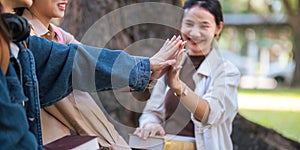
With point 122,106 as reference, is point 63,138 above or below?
above

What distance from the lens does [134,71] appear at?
1830 mm

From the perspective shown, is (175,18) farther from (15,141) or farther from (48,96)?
(15,141)

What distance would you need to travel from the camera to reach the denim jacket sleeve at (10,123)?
143cm

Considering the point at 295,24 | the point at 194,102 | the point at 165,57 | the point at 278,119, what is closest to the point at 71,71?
the point at 165,57

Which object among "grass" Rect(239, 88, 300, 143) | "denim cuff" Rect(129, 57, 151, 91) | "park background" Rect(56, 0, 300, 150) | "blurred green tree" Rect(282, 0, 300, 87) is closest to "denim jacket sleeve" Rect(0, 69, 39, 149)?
"denim cuff" Rect(129, 57, 151, 91)

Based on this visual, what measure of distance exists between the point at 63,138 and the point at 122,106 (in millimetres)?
1583

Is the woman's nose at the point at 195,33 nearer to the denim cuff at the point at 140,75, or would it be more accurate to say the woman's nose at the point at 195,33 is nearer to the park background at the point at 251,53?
the park background at the point at 251,53

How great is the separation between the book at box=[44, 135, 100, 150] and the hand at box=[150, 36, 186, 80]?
0.32m

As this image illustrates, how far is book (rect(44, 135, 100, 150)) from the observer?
1.70m

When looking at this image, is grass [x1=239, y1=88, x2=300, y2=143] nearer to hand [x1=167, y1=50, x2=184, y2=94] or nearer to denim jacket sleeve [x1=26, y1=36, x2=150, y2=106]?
hand [x1=167, y1=50, x2=184, y2=94]

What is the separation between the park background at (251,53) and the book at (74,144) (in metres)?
0.51

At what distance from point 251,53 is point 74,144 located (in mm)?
28522

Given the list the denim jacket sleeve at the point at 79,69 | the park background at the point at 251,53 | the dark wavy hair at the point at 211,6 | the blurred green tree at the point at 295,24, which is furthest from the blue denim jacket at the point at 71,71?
the blurred green tree at the point at 295,24

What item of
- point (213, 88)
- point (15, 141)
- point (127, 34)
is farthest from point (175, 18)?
point (15, 141)
